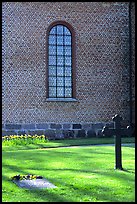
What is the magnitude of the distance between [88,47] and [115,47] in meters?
1.34

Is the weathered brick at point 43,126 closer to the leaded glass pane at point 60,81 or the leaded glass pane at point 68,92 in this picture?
the leaded glass pane at point 68,92

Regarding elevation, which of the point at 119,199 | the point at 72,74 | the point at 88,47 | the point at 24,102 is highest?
the point at 88,47

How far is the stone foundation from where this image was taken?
1677cm

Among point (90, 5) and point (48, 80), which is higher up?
point (90, 5)

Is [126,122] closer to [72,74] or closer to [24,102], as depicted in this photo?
[72,74]

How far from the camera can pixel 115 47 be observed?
1831 cm

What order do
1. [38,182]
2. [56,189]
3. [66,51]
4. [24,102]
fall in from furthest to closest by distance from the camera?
[66,51] < [24,102] < [38,182] < [56,189]

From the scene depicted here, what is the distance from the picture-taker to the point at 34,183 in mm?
6344

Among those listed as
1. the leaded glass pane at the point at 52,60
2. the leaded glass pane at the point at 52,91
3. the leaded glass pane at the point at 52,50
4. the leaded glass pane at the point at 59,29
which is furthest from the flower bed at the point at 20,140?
the leaded glass pane at the point at 59,29

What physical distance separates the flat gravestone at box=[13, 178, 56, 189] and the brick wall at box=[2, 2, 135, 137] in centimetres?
1031

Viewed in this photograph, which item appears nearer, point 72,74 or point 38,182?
point 38,182

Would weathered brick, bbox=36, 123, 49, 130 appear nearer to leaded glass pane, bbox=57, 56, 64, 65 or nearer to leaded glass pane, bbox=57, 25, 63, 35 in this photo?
leaded glass pane, bbox=57, 56, 64, 65

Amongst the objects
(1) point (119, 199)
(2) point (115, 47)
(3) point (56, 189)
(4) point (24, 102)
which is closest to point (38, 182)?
(3) point (56, 189)

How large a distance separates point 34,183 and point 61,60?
39.4 feet
